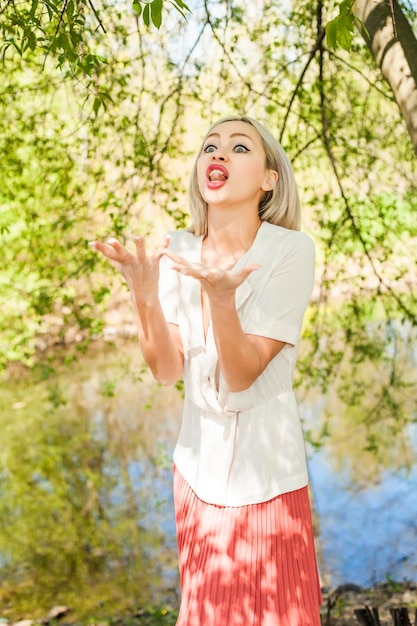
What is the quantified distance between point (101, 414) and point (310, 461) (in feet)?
11.2

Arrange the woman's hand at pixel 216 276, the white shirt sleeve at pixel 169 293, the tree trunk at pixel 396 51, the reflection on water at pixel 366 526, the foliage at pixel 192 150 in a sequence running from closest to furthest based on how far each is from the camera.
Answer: the woman's hand at pixel 216 276, the white shirt sleeve at pixel 169 293, the tree trunk at pixel 396 51, the foliage at pixel 192 150, the reflection on water at pixel 366 526

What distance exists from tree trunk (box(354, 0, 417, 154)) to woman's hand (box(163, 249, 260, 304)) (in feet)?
4.34

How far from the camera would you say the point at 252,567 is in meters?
1.82

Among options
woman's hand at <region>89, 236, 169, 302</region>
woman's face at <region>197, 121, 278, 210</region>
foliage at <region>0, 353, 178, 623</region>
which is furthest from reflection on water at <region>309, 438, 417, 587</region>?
woman's hand at <region>89, 236, 169, 302</region>

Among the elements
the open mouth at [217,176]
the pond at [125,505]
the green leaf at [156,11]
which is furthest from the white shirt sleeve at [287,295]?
the pond at [125,505]

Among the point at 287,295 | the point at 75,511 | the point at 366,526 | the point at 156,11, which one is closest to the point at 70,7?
the point at 156,11

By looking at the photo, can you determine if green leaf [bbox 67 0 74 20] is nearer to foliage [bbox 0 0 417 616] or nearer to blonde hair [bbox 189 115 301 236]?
blonde hair [bbox 189 115 301 236]

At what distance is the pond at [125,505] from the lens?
5.98 m

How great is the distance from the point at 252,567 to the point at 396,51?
186 cm

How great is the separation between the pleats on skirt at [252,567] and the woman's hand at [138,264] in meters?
0.58

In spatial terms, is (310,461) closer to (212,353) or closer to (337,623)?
(337,623)

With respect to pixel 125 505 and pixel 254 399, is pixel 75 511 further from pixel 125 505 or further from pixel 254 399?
pixel 254 399

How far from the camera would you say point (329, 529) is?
673cm

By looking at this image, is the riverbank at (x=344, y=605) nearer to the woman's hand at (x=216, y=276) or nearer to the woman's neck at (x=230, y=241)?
the woman's neck at (x=230, y=241)
